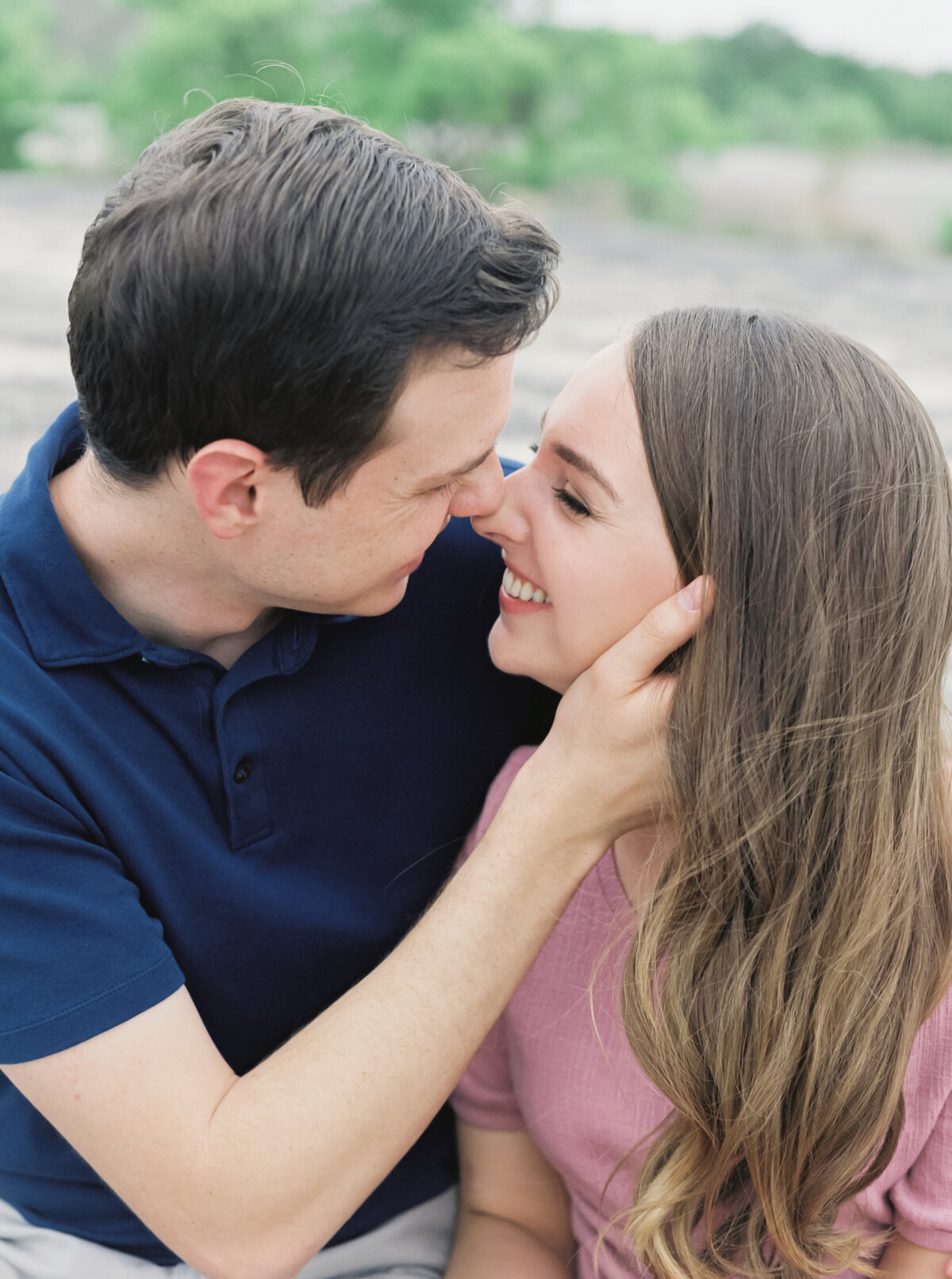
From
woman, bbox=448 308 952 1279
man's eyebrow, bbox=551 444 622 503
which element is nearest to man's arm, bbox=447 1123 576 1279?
woman, bbox=448 308 952 1279

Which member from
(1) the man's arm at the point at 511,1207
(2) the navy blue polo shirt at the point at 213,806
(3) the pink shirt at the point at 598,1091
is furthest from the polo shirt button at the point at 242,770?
(1) the man's arm at the point at 511,1207

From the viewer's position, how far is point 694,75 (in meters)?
22.3

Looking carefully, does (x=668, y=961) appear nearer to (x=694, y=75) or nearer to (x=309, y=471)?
(x=309, y=471)

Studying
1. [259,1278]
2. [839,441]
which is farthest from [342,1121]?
[839,441]

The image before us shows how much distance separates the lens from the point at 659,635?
5.03 feet

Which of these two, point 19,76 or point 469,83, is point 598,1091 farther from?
point 469,83

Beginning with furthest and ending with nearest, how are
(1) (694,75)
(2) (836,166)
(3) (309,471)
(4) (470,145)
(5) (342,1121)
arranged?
(1) (694,75) → (4) (470,145) → (2) (836,166) → (3) (309,471) → (5) (342,1121)

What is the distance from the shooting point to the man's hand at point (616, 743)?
59.6 inches

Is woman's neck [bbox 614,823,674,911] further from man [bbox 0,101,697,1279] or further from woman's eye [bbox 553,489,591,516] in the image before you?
woman's eye [bbox 553,489,591,516]

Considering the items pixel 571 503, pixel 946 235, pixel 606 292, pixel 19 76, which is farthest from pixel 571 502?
pixel 19 76

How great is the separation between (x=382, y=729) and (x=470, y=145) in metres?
19.3

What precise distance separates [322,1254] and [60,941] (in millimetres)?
786

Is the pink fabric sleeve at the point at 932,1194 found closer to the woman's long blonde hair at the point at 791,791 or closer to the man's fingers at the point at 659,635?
the woman's long blonde hair at the point at 791,791

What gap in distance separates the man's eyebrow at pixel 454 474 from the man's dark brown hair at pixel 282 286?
0.11m
